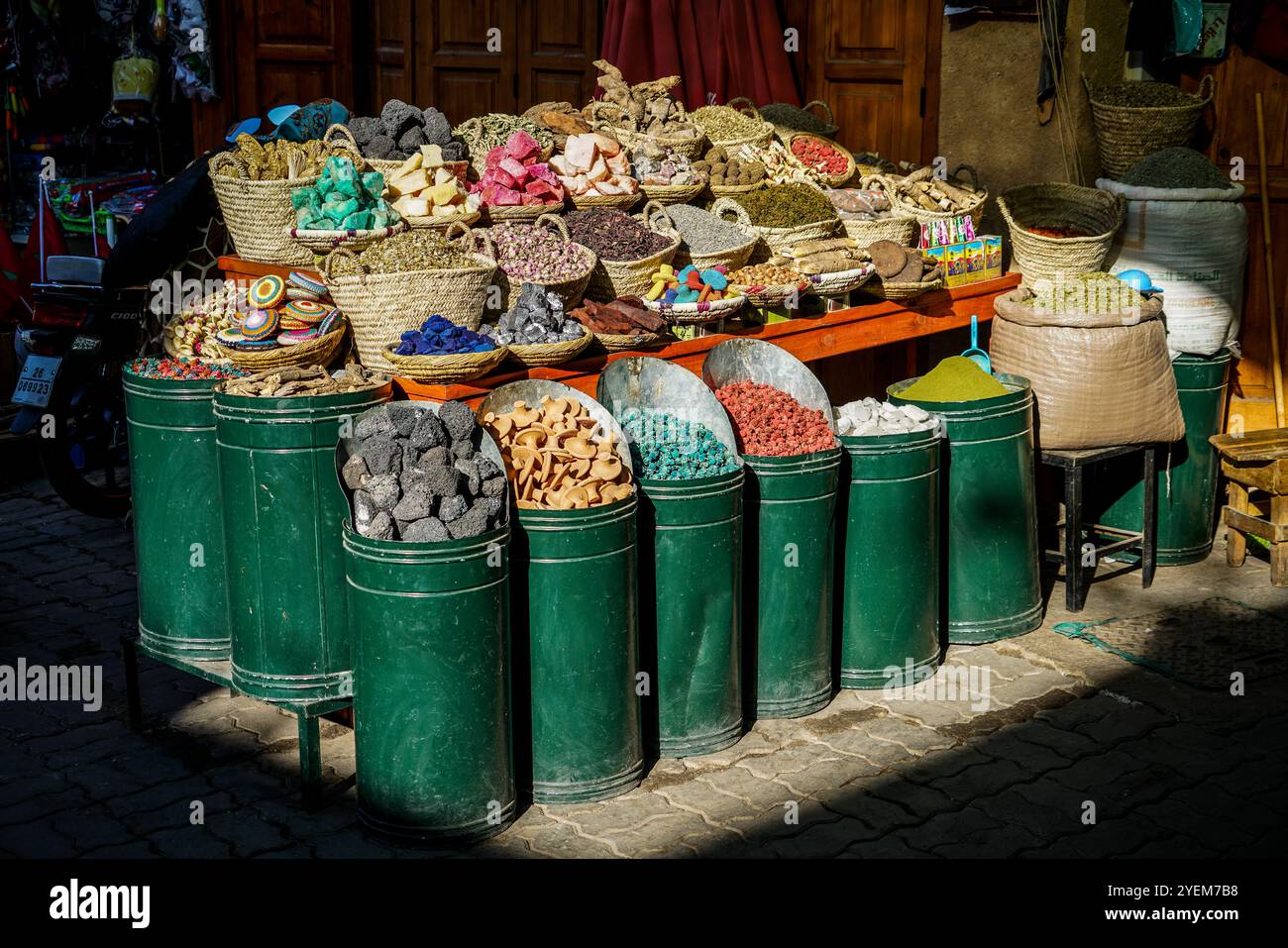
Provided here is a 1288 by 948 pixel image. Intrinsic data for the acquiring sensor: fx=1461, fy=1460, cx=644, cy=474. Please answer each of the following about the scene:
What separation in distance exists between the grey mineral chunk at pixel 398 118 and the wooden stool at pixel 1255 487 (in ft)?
12.4

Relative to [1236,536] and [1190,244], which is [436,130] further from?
[1236,536]

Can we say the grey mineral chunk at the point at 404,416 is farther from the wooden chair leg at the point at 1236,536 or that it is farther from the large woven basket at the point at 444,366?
the wooden chair leg at the point at 1236,536

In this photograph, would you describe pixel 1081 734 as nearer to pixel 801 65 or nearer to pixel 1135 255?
pixel 1135 255

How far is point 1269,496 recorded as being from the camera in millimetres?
7102

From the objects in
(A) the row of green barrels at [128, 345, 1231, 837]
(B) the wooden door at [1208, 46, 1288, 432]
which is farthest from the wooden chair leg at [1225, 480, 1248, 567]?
(A) the row of green barrels at [128, 345, 1231, 837]

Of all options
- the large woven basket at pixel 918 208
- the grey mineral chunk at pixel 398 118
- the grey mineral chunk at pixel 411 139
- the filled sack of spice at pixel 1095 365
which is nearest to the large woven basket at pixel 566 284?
the grey mineral chunk at pixel 411 139

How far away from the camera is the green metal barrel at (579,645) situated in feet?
14.0

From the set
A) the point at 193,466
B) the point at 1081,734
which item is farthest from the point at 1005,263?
the point at 193,466

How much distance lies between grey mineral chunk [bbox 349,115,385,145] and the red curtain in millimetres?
2184

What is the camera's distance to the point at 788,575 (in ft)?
16.0

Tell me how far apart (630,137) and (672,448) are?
2.24m

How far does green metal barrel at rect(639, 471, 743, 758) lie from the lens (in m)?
4.56

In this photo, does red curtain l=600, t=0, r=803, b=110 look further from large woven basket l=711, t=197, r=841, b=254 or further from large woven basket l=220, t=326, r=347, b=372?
large woven basket l=220, t=326, r=347, b=372

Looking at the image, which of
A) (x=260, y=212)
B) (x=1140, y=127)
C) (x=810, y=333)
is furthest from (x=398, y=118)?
(x=1140, y=127)
